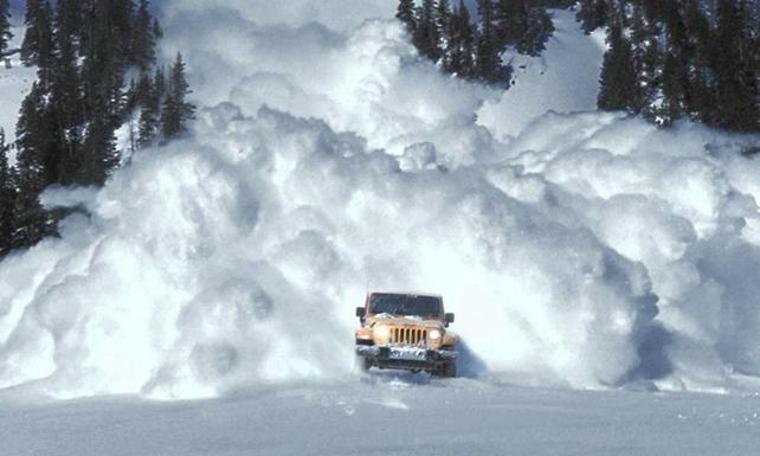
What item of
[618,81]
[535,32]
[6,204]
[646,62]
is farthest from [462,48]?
[6,204]

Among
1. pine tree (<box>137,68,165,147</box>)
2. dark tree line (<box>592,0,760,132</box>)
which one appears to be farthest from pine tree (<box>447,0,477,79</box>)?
pine tree (<box>137,68,165,147</box>)

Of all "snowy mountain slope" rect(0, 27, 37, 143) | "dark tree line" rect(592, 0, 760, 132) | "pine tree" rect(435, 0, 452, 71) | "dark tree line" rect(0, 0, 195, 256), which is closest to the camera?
"dark tree line" rect(0, 0, 195, 256)

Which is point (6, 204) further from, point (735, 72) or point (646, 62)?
point (735, 72)

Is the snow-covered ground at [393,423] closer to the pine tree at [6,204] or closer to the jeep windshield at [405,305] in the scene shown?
the jeep windshield at [405,305]

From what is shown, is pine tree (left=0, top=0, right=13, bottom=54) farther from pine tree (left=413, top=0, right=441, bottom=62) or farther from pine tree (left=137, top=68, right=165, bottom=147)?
pine tree (left=413, top=0, right=441, bottom=62)

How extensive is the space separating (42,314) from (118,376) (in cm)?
310

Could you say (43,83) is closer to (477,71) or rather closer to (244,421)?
(477,71)

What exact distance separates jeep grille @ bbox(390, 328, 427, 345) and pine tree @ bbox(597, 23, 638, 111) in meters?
54.6

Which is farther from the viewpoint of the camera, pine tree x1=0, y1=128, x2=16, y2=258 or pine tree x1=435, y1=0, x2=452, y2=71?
pine tree x1=435, y1=0, x2=452, y2=71

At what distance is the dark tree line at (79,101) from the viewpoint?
210 feet

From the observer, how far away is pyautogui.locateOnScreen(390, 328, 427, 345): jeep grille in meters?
20.9

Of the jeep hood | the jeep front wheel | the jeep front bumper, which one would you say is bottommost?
the jeep front wheel

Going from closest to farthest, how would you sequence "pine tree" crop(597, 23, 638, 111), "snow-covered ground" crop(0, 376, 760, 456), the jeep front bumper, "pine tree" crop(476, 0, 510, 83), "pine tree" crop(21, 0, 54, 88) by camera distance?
"snow-covered ground" crop(0, 376, 760, 456) < the jeep front bumper < "pine tree" crop(597, 23, 638, 111) < "pine tree" crop(476, 0, 510, 83) < "pine tree" crop(21, 0, 54, 88)

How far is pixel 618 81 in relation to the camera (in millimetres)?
75625
